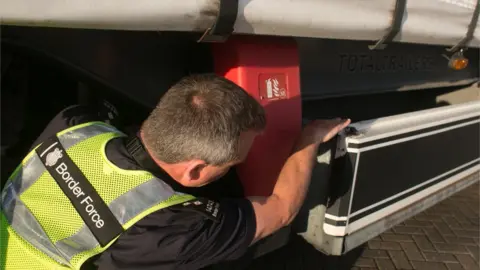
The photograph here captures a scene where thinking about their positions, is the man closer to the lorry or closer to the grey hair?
the grey hair

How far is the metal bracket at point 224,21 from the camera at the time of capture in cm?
159

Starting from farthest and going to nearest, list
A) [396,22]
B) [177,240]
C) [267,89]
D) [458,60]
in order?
[458,60], [396,22], [267,89], [177,240]

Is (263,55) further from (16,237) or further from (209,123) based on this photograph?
(16,237)

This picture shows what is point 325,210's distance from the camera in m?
2.31

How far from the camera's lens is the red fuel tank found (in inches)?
74.1

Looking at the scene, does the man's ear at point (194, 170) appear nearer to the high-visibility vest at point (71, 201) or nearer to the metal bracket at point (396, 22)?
the high-visibility vest at point (71, 201)

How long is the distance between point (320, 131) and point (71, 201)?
1017mm

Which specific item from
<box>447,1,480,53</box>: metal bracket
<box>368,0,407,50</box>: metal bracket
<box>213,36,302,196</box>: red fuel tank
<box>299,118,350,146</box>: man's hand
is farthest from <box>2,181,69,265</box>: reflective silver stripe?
<box>447,1,480,53</box>: metal bracket

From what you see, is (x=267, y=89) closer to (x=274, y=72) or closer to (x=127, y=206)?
(x=274, y=72)

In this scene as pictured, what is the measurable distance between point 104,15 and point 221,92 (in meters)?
0.39

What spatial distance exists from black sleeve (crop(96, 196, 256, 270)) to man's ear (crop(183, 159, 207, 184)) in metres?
0.07

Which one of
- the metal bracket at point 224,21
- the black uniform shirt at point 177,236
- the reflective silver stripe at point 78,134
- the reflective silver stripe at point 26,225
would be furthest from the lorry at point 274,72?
the reflective silver stripe at point 26,225

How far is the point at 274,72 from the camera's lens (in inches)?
77.9

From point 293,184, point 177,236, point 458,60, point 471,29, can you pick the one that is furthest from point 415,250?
point 177,236
